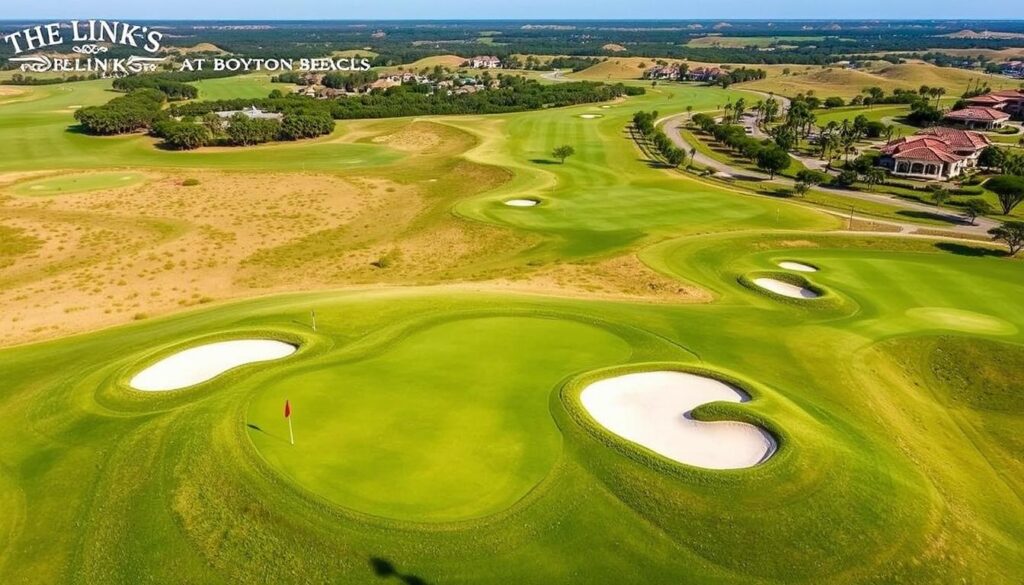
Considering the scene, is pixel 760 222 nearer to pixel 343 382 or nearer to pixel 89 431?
pixel 343 382

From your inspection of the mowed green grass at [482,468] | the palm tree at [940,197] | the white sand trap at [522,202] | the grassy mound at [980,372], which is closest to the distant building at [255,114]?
the white sand trap at [522,202]

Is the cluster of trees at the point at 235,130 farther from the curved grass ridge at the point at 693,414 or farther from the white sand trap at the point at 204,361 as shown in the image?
the curved grass ridge at the point at 693,414

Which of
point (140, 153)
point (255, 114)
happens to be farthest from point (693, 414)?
point (255, 114)

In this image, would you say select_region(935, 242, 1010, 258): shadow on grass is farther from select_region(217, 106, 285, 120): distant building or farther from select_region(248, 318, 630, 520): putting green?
select_region(217, 106, 285, 120): distant building

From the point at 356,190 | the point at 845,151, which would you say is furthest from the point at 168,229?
the point at 845,151

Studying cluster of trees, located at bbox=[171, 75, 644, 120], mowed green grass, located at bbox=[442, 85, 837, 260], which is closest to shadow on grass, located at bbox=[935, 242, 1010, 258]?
mowed green grass, located at bbox=[442, 85, 837, 260]

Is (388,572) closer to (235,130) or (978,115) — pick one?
(235,130)
